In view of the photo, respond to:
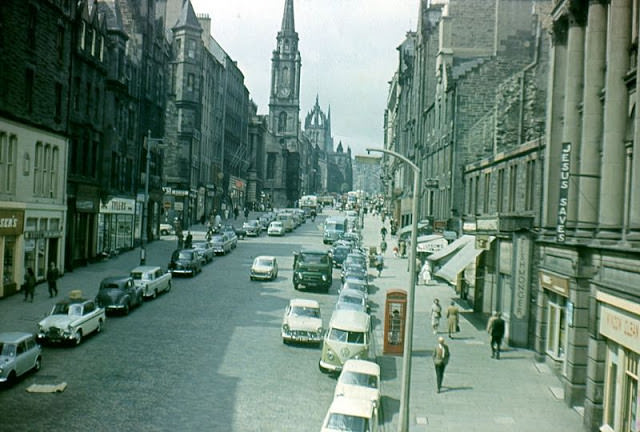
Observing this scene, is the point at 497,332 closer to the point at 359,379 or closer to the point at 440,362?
the point at 440,362

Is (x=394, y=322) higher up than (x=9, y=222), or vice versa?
(x=9, y=222)

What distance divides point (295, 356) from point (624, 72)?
13543mm

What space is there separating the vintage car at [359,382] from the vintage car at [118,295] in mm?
13212

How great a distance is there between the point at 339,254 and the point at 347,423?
3595 cm

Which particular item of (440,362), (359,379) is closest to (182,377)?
(359,379)

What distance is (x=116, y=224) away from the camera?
5147 centimetres

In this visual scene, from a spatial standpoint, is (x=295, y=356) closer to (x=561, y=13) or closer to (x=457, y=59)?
(x=561, y=13)

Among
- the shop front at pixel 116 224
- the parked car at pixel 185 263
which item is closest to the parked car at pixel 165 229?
the shop front at pixel 116 224

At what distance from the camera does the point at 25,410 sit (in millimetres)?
16609

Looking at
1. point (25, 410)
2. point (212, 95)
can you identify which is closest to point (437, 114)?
point (25, 410)

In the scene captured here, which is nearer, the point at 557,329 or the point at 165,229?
the point at 557,329

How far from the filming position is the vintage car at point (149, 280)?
32438mm

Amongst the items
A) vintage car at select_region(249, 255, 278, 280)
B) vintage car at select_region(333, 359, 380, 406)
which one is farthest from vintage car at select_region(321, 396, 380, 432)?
vintage car at select_region(249, 255, 278, 280)

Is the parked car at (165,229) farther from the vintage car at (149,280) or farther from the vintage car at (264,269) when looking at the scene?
the vintage car at (149,280)
